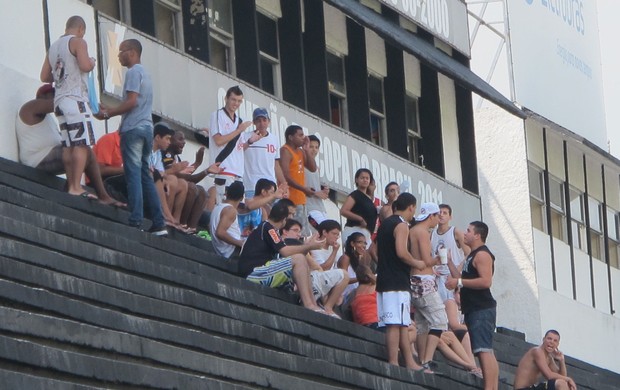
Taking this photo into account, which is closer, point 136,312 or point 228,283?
point 136,312

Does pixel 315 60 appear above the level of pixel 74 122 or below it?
above

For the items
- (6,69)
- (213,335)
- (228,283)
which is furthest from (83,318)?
(6,69)

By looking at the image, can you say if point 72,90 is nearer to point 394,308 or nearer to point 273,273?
point 273,273

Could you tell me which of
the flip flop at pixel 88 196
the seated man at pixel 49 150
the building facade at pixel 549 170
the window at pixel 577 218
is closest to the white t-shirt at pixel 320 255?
the seated man at pixel 49 150

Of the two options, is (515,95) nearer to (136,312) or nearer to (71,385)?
(136,312)

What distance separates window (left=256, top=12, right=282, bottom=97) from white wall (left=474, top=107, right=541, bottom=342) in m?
6.91

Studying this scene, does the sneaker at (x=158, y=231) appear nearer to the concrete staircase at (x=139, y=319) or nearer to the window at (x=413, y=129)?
the concrete staircase at (x=139, y=319)

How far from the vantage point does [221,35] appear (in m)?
19.3

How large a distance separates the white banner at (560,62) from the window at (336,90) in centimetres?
485

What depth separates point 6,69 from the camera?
13469mm

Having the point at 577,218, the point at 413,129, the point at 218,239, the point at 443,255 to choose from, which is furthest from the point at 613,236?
the point at 218,239

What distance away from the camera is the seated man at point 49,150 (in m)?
12.5

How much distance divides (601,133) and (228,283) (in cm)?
1871

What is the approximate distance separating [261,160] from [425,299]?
243cm
